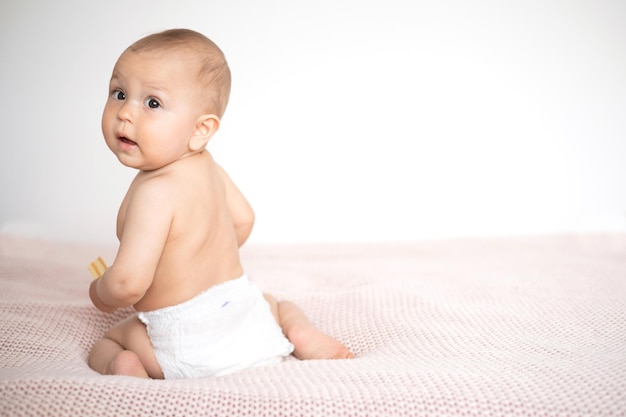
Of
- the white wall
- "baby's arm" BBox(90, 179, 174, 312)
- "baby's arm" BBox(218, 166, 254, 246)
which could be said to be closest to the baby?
"baby's arm" BBox(90, 179, 174, 312)

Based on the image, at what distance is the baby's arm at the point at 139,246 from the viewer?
104 centimetres

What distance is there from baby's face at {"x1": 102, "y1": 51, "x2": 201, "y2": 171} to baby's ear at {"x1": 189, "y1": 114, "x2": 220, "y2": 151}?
3 cm

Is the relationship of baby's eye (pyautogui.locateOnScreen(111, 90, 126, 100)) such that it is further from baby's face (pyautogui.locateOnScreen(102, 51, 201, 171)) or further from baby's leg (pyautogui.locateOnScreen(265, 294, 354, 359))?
baby's leg (pyautogui.locateOnScreen(265, 294, 354, 359))

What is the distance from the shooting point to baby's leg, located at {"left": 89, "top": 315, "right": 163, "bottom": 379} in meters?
1.10

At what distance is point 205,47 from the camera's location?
44.3 inches

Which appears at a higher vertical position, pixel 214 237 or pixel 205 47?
pixel 205 47

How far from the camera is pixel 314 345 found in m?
1.22

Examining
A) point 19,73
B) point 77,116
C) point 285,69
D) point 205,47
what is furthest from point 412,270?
point 19,73

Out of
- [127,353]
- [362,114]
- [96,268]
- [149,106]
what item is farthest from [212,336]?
[362,114]

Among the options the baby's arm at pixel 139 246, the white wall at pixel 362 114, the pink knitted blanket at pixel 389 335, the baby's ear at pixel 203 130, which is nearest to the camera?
the pink knitted blanket at pixel 389 335

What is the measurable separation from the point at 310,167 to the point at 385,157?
312 mm

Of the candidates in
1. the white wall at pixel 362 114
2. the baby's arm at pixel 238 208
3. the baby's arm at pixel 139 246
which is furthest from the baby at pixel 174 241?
the white wall at pixel 362 114

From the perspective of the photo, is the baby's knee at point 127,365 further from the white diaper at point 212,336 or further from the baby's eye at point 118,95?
the baby's eye at point 118,95

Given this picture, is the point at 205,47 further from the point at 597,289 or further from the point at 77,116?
the point at 77,116
